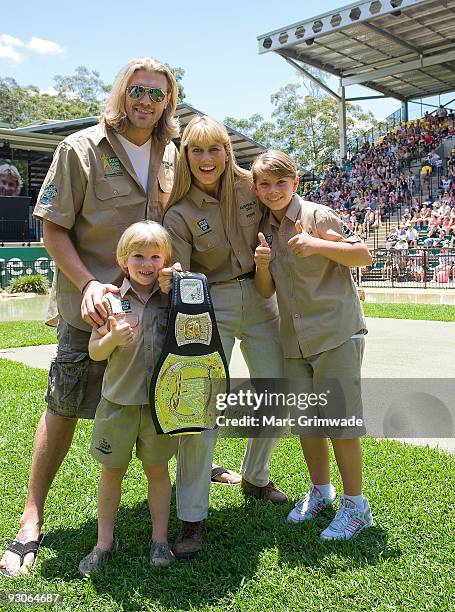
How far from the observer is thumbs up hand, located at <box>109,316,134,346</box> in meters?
2.46

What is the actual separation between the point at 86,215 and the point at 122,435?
964 mm

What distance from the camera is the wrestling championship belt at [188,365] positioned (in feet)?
8.18

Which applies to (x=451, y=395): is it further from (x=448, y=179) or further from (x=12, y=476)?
(x=448, y=179)

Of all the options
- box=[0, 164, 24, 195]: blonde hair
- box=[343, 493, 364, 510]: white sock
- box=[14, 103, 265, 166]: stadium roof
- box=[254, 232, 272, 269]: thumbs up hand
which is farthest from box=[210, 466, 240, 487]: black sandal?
box=[0, 164, 24, 195]: blonde hair

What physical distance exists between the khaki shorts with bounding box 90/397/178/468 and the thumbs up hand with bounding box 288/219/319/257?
0.91 meters

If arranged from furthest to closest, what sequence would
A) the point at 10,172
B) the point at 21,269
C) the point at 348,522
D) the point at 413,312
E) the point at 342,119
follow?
the point at 10,172 → the point at 342,119 → the point at 21,269 → the point at 413,312 → the point at 348,522

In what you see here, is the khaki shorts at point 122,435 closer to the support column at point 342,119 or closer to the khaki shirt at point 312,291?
the khaki shirt at point 312,291

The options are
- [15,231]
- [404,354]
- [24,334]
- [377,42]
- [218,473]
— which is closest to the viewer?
[218,473]

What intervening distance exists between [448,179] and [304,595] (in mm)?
23439

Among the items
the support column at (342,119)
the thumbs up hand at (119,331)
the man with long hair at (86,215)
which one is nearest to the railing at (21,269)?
the support column at (342,119)

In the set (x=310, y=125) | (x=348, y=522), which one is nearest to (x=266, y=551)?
(x=348, y=522)

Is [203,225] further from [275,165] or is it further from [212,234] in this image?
[275,165]

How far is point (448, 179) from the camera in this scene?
929 inches

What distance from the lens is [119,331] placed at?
8.06 feet
